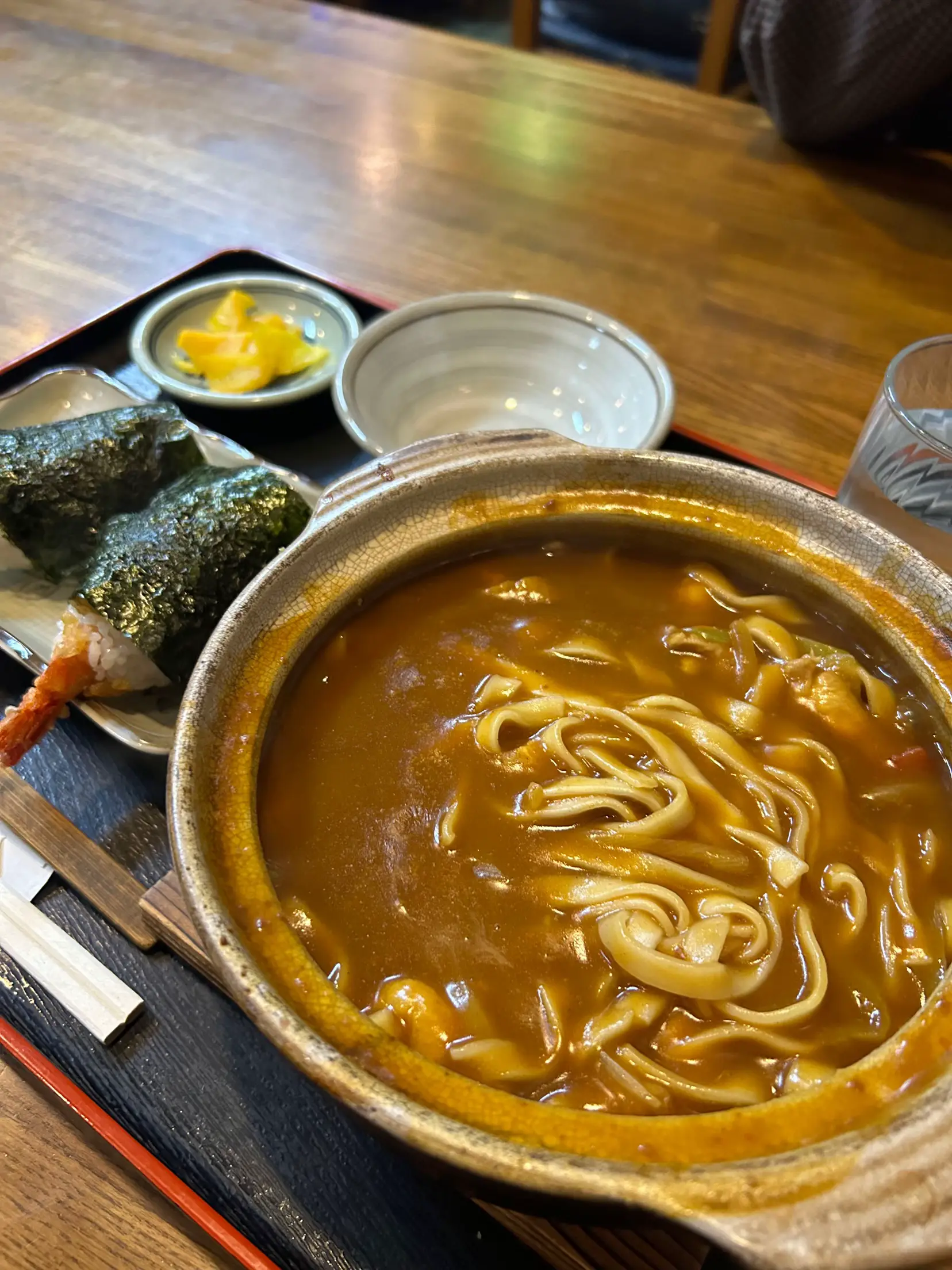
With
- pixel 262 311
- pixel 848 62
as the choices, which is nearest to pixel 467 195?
pixel 262 311

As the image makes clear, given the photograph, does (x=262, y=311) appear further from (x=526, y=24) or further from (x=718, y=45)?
(x=526, y=24)

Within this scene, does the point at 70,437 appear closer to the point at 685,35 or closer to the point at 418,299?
the point at 418,299

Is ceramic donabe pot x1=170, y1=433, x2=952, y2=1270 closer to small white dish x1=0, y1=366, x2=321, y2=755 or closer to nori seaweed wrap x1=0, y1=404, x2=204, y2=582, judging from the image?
small white dish x1=0, y1=366, x2=321, y2=755

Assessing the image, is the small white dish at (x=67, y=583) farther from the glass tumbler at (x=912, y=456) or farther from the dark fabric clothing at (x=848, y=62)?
the dark fabric clothing at (x=848, y=62)

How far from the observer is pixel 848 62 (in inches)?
144

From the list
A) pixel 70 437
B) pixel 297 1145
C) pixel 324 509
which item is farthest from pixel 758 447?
pixel 297 1145

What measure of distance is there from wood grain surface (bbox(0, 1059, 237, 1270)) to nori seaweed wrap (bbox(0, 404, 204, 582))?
1.30m

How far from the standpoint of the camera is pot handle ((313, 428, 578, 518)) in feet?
5.05

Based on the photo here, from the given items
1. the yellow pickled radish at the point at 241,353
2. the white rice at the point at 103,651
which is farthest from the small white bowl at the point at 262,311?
the white rice at the point at 103,651

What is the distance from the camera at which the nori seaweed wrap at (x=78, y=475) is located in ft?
6.92

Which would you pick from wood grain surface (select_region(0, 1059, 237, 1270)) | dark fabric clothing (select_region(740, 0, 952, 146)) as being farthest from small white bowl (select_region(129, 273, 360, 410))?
dark fabric clothing (select_region(740, 0, 952, 146))

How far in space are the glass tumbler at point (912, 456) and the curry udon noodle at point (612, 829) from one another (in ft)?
2.16

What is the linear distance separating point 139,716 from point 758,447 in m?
1.85

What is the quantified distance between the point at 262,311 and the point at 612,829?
2397mm
